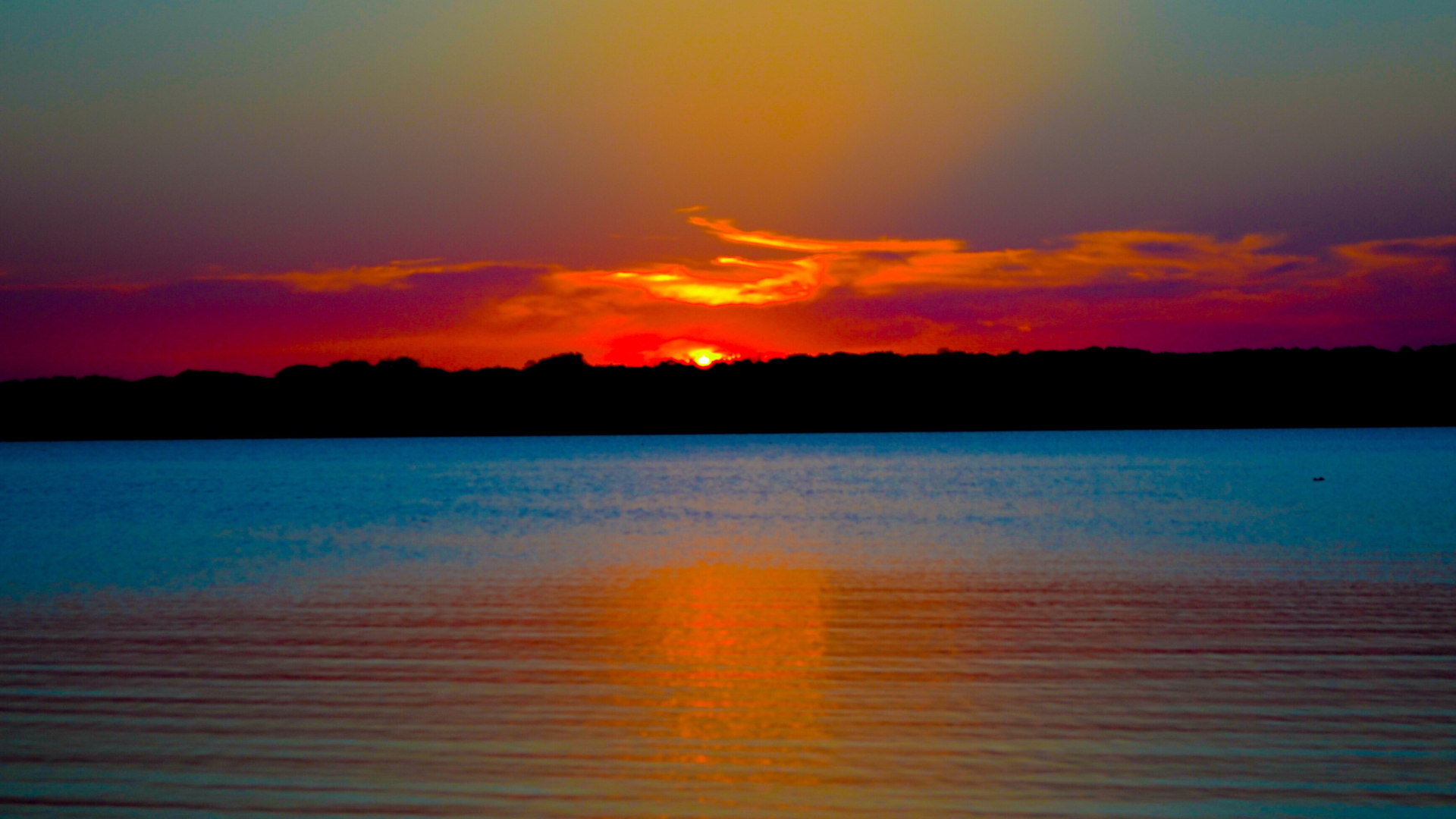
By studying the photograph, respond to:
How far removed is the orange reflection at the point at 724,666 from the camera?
774cm

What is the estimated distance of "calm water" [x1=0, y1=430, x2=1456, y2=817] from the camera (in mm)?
6766

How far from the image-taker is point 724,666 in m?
10.4

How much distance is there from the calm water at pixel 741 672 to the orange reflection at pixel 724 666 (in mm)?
45

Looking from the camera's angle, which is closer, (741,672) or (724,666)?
(741,672)

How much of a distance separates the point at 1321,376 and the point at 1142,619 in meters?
162

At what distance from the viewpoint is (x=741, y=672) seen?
33.0 feet

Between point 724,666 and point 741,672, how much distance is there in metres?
0.32

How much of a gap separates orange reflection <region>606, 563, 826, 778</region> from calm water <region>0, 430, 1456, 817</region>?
0.15 ft

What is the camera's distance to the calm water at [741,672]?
677 centimetres

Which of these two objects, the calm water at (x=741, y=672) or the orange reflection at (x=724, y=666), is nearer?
the calm water at (x=741, y=672)

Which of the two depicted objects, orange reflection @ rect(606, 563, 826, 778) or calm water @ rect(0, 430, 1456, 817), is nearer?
calm water @ rect(0, 430, 1456, 817)

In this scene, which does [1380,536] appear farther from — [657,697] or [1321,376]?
[1321,376]

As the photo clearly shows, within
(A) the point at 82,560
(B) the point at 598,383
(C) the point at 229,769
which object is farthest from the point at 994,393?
(C) the point at 229,769

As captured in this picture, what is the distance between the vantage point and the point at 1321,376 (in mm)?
155500
